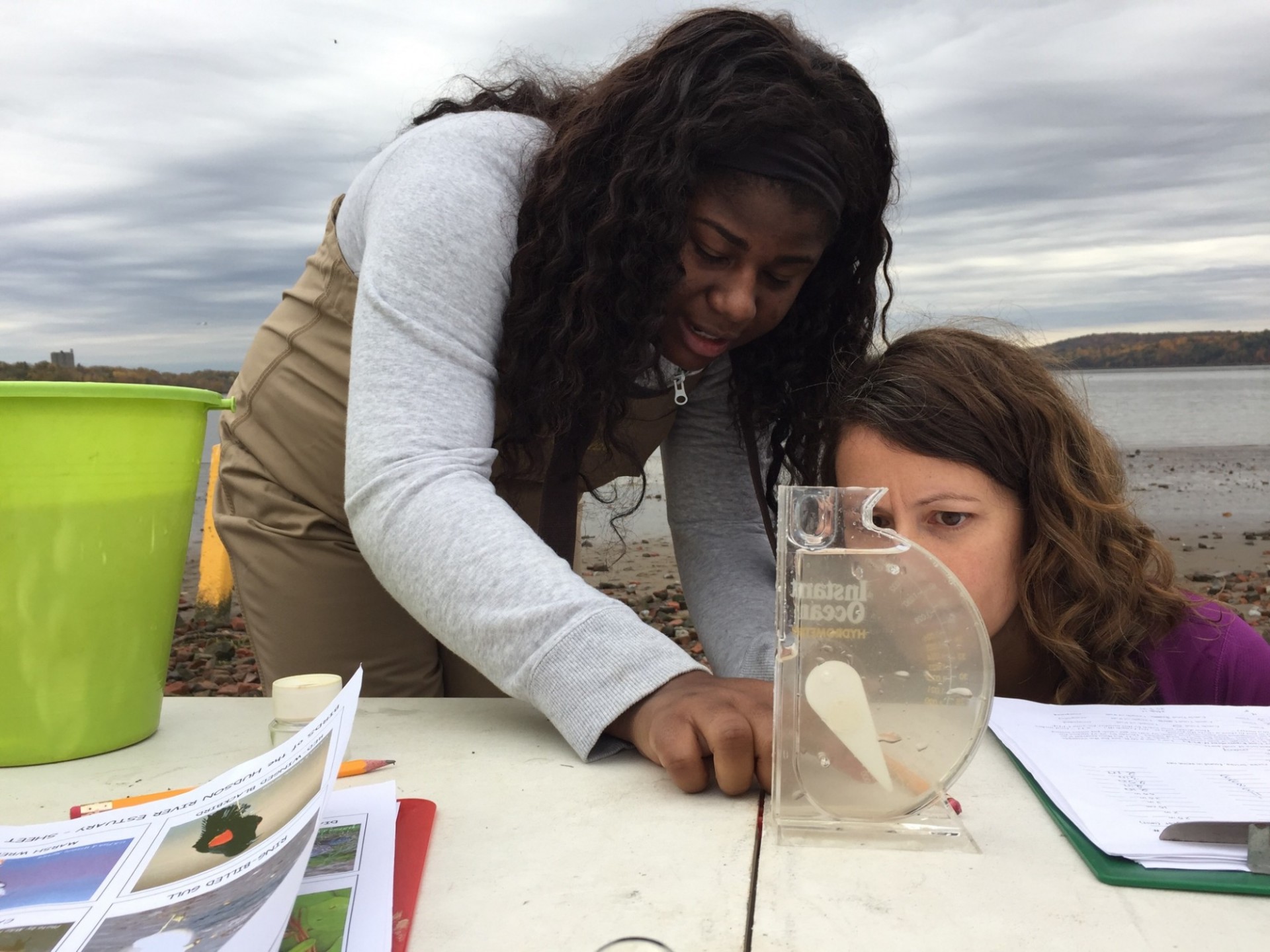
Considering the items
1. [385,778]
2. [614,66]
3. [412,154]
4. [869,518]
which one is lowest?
[385,778]

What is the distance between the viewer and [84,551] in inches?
43.6

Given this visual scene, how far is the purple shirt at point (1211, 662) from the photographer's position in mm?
1490

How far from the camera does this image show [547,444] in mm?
1680

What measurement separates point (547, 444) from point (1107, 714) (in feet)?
3.02

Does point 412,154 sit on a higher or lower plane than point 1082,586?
higher

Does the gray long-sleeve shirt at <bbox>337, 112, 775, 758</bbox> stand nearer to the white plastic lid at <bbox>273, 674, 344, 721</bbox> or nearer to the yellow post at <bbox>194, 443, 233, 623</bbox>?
the white plastic lid at <bbox>273, 674, 344, 721</bbox>

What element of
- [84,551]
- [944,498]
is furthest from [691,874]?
[944,498]

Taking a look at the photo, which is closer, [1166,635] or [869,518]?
[869,518]

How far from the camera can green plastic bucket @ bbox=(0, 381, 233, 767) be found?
3.54ft

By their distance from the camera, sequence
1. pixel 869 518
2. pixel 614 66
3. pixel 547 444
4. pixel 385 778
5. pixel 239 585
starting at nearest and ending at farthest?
pixel 869 518 → pixel 385 778 → pixel 614 66 → pixel 547 444 → pixel 239 585

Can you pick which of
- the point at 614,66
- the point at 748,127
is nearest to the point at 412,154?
the point at 614,66

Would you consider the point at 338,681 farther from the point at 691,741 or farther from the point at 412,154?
the point at 412,154

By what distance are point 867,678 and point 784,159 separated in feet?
2.60

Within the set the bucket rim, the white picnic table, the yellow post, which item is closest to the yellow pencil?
the white picnic table
